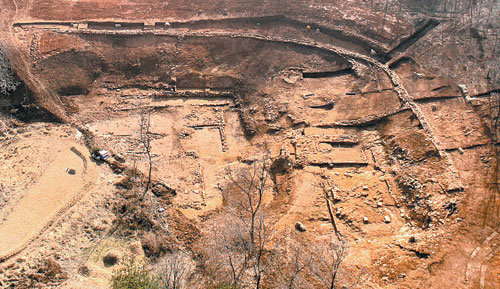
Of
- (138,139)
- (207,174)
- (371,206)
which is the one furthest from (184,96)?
(371,206)

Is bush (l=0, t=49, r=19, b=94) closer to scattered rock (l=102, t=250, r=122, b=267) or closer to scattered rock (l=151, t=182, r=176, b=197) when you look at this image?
scattered rock (l=151, t=182, r=176, b=197)

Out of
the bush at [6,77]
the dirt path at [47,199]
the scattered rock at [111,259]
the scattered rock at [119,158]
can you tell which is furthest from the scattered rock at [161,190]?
the bush at [6,77]

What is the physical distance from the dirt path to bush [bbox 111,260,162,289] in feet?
22.4

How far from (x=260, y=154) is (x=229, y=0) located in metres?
21.0

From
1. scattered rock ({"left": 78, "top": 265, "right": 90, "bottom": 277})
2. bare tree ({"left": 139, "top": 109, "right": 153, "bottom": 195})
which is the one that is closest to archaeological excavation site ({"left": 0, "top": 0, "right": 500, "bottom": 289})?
scattered rock ({"left": 78, "top": 265, "right": 90, "bottom": 277})

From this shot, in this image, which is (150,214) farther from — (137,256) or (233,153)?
(233,153)

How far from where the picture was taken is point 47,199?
26375 millimetres

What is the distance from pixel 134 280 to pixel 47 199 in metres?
10.6

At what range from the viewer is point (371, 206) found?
26.1 m

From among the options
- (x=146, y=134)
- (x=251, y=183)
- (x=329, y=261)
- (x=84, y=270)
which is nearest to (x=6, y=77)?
(x=146, y=134)

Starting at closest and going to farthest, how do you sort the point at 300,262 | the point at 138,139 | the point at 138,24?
the point at 300,262
the point at 138,139
the point at 138,24

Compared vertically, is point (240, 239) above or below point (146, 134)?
below

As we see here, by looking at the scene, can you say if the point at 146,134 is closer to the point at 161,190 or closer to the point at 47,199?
the point at 161,190

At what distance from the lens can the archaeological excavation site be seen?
22.6 metres
